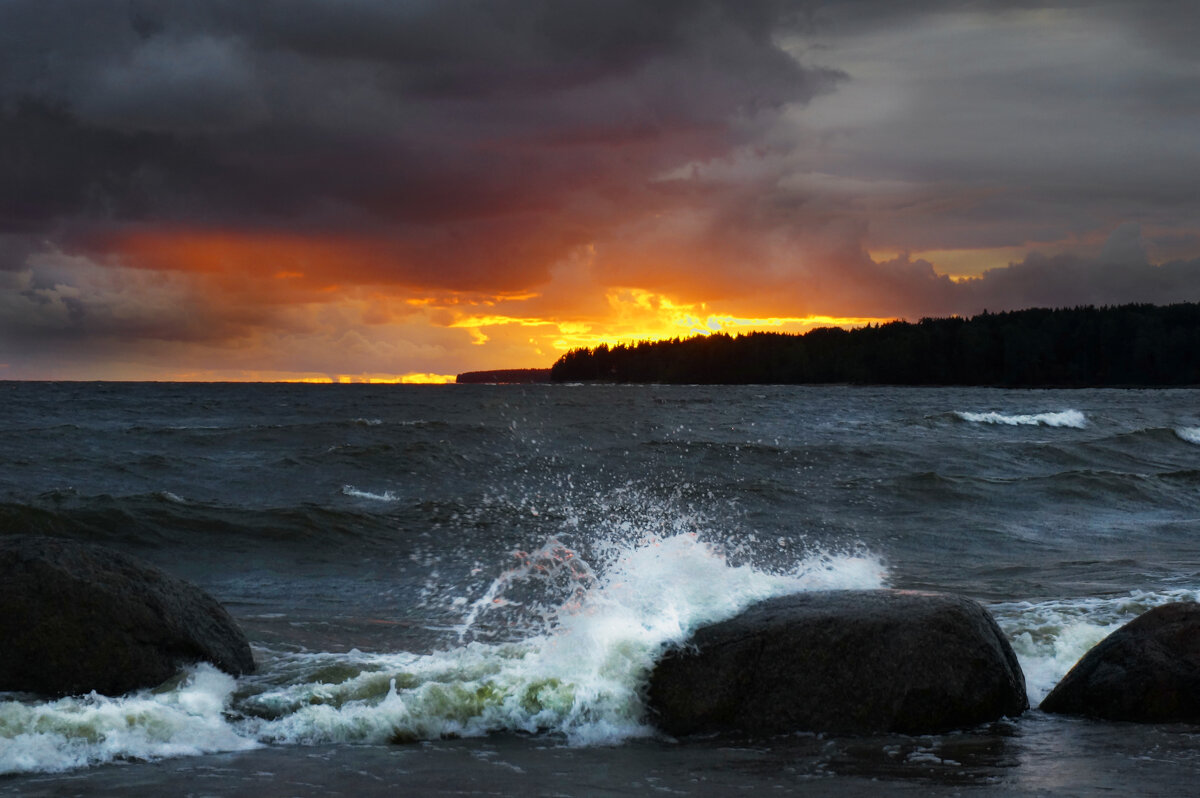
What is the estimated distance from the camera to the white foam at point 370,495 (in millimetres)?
17203

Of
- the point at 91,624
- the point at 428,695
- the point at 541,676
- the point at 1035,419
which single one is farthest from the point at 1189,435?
the point at 91,624

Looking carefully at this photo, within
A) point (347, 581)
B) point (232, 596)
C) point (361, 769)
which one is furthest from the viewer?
point (347, 581)

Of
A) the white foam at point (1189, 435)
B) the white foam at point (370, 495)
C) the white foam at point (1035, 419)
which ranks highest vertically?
the white foam at point (1035, 419)

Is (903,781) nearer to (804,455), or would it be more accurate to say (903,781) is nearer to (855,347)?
(804,455)

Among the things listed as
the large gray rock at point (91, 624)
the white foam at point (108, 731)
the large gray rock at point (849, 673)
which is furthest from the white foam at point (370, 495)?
the large gray rock at point (849, 673)

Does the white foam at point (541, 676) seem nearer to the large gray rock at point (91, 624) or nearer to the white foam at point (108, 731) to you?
the white foam at point (108, 731)

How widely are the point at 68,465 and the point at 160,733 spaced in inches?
733

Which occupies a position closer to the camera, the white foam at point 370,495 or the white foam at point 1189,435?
the white foam at point 370,495

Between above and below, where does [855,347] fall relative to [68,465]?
above

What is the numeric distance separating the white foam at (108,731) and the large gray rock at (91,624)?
0.78 feet

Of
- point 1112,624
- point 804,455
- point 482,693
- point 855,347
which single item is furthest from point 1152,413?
point 855,347

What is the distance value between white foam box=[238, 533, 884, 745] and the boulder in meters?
2.00

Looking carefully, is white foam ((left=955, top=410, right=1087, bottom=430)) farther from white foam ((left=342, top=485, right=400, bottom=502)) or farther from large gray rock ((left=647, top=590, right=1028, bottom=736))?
large gray rock ((left=647, top=590, right=1028, bottom=736))

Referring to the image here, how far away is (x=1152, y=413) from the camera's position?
48688 mm
